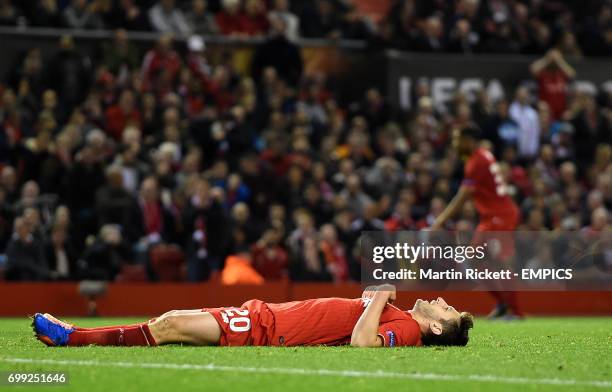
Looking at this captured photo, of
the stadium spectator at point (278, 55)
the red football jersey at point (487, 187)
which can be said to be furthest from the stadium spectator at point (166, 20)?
the red football jersey at point (487, 187)

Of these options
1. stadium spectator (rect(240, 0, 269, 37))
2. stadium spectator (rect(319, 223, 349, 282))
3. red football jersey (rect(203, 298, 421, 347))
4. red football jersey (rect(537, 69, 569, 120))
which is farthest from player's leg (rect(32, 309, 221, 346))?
red football jersey (rect(537, 69, 569, 120))

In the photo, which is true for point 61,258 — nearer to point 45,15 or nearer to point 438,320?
point 45,15

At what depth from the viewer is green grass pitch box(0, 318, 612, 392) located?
7.89 m

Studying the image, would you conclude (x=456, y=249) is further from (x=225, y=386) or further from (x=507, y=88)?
(x=507, y=88)

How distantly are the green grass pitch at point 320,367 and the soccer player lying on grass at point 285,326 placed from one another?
121 millimetres

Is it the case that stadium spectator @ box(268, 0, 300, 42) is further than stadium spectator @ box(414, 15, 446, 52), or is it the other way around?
stadium spectator @ box(414, 15, 446, 52)

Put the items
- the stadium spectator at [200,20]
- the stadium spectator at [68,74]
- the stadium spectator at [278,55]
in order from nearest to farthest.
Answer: the stadium spectator at [68,74]
the stadium spectator at [278,55]
the stadium spectator at [200,20]

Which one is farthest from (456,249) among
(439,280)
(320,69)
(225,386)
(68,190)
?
(320,69)

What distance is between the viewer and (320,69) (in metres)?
24.5

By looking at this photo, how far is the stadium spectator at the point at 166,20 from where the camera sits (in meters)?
23.1

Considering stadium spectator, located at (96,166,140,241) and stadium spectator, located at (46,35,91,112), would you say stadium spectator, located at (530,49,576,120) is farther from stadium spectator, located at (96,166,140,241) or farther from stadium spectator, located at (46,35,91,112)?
stadium spectator, located at (96,166,140,241)

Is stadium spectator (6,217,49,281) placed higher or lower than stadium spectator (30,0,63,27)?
→ lower

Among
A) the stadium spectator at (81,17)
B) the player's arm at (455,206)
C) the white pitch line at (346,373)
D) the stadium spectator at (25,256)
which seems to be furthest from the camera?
the stadium spectator at (81,17)

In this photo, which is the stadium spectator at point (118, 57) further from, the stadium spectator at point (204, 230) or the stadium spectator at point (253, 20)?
the stadium spectator at point (204, 230)
